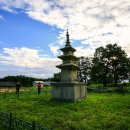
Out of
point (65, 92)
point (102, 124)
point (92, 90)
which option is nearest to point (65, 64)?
point (65, 92)

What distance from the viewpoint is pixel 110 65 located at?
66.8m

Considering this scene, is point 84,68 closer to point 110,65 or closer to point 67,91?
point 110,65

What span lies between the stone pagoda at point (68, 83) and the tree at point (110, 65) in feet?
128

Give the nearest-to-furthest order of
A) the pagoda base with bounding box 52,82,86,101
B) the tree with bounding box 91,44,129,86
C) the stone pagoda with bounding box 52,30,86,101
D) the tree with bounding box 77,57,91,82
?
1. the pagoda base with bounding box 52,82,86,101
2. the stone pagoda with bounding box 52,30,86,101
3. the tree with bounding box 91,44,129,86
4. the tree with bounding box 77,57,91,82

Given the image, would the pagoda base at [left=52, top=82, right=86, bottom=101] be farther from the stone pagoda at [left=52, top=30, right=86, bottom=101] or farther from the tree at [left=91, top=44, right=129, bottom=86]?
the tree at [left=91, top=44, right=129, bottom=86]

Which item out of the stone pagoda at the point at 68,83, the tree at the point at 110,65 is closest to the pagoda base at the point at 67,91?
the stone pagoda at the point at 68,83

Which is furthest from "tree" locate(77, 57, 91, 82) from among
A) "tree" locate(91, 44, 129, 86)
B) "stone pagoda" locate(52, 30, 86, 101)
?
"stone pagoda" locate(52, 30, 86, 101)

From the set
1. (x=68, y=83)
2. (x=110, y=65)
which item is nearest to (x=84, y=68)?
(x=110, y=65)

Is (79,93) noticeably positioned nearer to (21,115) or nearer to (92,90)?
(21,115)

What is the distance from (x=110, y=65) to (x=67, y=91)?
1710 inches

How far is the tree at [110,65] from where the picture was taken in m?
65.2

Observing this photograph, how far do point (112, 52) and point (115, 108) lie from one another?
47522mm

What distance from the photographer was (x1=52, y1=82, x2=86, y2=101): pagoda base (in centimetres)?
2525

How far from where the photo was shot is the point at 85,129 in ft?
43.7
